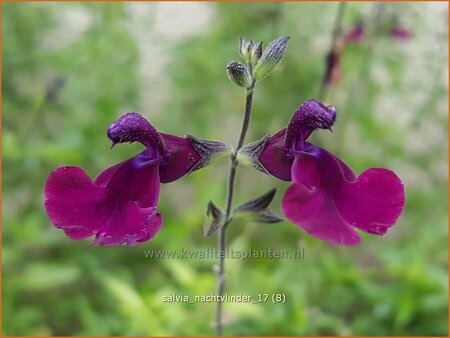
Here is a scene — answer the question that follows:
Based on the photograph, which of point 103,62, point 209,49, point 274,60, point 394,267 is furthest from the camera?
point 209,49

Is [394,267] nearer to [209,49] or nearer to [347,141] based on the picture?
[347,141]

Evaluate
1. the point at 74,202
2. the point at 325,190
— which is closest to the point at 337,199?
the point at 325,190

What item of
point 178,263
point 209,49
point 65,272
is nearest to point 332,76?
point 209,49

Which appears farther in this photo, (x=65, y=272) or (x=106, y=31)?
(x=106, y=31)

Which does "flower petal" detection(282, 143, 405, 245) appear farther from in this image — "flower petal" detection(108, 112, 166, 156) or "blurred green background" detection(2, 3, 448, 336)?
"blurred green background" detection(2, 3, 448, 336)

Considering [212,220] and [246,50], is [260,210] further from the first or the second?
[246,50]

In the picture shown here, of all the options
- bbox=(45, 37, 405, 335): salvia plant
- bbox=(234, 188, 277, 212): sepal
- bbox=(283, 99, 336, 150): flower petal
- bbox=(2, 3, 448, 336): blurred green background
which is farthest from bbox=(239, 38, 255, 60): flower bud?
bbox=(2, 3, 448, 336): blurred green background
